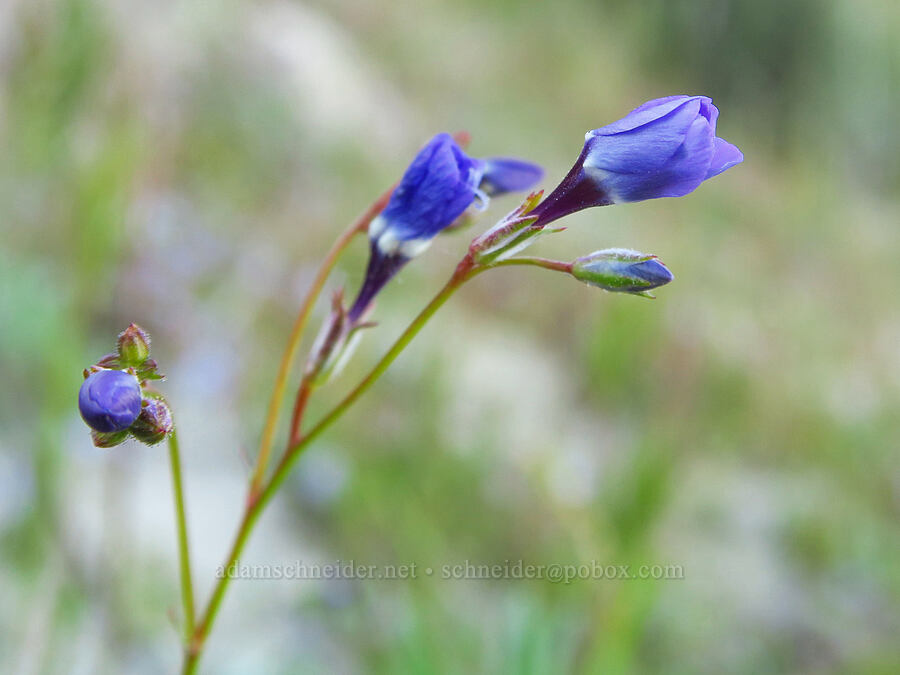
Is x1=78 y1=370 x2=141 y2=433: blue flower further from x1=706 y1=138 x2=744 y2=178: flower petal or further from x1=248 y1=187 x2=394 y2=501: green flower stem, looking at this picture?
x1=706 y1=138 x2=744 y2=178: flower petal

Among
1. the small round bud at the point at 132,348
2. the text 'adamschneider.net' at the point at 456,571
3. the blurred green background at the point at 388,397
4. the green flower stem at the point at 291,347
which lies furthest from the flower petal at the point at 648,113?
the text 'adamschneider.net' at the point at 456,571

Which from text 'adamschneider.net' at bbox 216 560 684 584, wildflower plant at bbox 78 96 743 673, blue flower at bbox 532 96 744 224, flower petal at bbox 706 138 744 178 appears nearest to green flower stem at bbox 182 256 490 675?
wildflower plant at bbox 78 96 743 673

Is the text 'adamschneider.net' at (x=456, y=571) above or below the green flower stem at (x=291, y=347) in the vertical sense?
below

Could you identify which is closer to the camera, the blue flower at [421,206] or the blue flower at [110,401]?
the blue flower at [110,401]

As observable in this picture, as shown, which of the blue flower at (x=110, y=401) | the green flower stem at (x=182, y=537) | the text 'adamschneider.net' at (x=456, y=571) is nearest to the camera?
the blue flower at (x=110, y=401)

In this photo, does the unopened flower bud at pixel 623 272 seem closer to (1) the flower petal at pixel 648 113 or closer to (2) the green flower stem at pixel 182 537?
(1) the flower petal at pixel 648 113

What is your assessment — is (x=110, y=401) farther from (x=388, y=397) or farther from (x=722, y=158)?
(x=388, y=397)

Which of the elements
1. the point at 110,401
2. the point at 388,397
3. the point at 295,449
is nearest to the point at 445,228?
the point at 295,449
